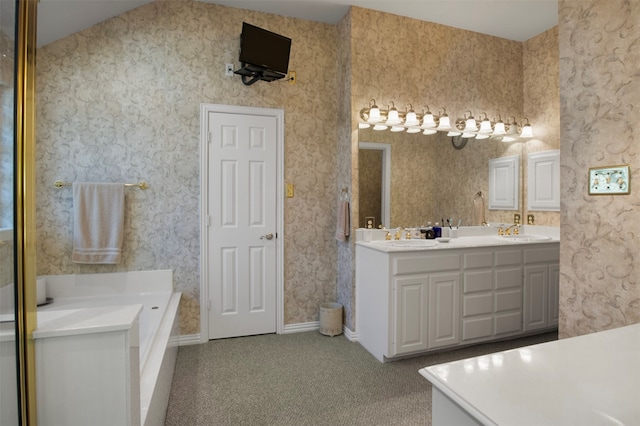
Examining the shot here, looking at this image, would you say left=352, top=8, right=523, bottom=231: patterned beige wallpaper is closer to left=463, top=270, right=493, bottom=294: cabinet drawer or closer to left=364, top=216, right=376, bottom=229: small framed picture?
left=364, top=216, right=376, bottom=229: small framed picture

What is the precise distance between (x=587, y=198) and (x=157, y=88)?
9.77 feet

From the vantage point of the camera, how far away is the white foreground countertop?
637 mm

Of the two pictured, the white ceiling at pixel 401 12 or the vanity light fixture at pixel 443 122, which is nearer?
the white ceiling at pixel 401 12

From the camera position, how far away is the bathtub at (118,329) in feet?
3.10

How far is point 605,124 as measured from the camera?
1607 mm

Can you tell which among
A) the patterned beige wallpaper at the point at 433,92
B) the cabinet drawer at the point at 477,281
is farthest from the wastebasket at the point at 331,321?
the cabinet drawer at the point at 477,281

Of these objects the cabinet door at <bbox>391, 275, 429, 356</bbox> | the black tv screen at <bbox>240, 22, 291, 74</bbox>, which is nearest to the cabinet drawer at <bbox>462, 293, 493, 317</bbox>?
the cabinet door at <bbox>391, 275, 429, 356</bbox>

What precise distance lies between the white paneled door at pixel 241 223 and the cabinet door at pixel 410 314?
114 centimetres

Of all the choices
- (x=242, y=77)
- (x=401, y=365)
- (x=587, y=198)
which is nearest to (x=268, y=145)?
(x=242, y=77)

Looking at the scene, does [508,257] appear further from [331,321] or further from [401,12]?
[401,12]

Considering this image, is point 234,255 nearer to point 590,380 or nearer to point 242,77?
point 242,77

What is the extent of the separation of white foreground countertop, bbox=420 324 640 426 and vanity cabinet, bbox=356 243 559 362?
5.24 ft

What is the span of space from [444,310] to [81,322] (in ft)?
7.78

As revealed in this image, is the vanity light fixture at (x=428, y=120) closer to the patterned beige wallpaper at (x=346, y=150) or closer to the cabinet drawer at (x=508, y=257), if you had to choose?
the patterned beige wallpaper at (x=346, y=150)
